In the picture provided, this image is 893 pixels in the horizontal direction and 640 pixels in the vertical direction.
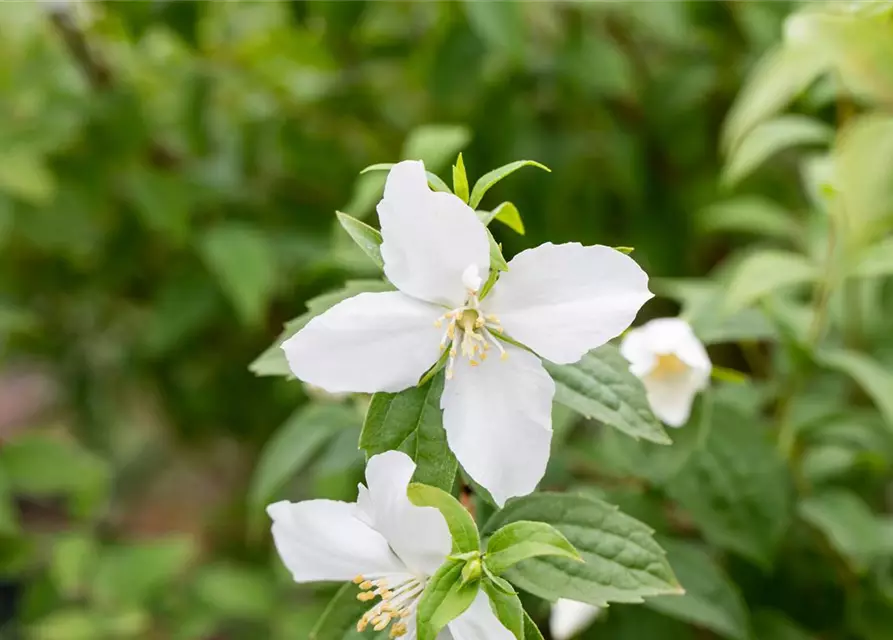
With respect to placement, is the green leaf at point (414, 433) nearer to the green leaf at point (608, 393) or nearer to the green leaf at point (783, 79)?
the green leaf at point (608, 393)

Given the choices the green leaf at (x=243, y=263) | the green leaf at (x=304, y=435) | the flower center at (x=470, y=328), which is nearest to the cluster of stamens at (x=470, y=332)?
the flower center at (x=470, y=328)

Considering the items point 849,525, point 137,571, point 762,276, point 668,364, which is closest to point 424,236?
point 668,364

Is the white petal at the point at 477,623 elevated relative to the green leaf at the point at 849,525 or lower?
elevated

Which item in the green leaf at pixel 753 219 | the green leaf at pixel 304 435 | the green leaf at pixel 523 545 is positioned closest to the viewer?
the green leaf at pixel 523 545

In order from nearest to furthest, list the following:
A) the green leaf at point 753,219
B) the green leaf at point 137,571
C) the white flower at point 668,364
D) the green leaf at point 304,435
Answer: the white flower at point 668,364, the green leaf at point 304,435, the green leaf at point 753,219, the green leaf at point 137,571

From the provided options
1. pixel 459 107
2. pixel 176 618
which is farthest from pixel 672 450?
pixel 176 618

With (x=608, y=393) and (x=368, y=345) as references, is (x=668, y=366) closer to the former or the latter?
(x=608, y=393)

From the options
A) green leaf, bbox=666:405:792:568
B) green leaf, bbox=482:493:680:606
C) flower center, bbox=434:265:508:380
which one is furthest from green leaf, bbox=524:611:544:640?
green leaf, bbox=666:405:792:568
